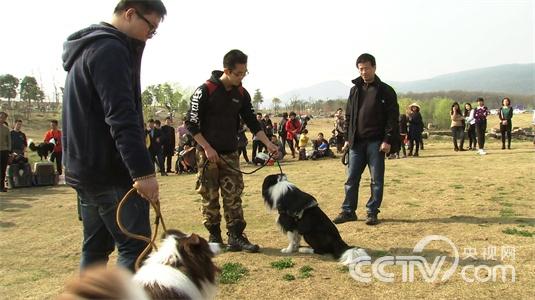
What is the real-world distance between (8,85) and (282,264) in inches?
1767

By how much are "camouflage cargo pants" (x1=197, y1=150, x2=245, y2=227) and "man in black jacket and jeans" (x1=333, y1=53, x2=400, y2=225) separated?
175cm

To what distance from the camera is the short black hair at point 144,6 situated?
8.40 ft

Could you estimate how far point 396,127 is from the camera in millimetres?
5945

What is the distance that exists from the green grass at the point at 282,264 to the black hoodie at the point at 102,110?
2.22 metres

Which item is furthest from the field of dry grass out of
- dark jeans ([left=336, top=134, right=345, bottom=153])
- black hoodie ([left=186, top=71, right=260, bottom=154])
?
dark jeans ([left=336, top=134, right=345, bottom=153])

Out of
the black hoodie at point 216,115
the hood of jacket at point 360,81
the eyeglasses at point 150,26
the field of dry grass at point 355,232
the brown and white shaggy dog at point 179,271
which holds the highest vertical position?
the eyeglasses at point 150,26

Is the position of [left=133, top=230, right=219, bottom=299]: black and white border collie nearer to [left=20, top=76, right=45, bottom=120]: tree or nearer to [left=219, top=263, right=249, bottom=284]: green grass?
[left=219, top=263, right=249, bottom=284]: green grass

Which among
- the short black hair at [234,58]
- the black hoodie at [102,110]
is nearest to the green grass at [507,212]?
the short black hair at [234,58]

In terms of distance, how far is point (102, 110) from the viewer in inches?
101

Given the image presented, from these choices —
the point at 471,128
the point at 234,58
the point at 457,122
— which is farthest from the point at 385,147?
the point at 471,128

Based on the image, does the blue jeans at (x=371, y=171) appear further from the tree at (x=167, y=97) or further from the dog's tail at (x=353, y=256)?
the tree at (x=167, y=97)

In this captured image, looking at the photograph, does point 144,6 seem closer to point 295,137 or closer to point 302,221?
point 302,221

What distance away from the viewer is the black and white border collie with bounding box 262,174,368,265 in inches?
187

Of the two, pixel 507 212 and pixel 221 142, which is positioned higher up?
pixel 221 142
